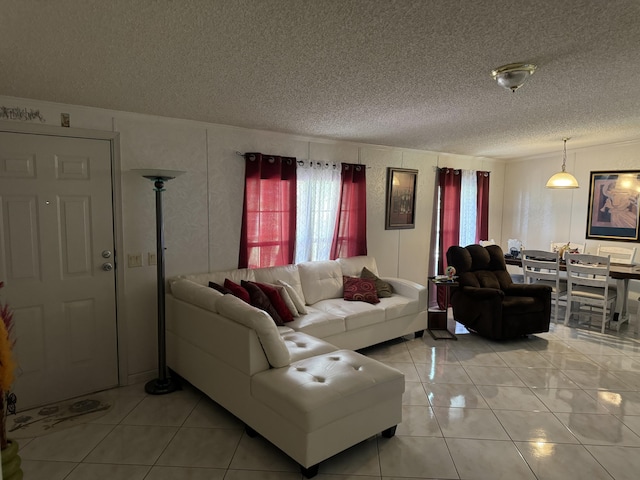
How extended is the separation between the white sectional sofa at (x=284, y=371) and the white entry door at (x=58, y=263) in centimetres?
58

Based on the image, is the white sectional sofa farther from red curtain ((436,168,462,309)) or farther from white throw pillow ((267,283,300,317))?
red curtain ((436,168,462,309))

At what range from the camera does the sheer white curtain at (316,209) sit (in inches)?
184

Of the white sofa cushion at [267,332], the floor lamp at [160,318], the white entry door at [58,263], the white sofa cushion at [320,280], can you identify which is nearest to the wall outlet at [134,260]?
the white entry door at [58,263]

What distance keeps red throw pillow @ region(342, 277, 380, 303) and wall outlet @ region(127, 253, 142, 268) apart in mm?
2155

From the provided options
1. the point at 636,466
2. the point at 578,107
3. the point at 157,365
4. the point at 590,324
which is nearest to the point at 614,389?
the point at 636,466

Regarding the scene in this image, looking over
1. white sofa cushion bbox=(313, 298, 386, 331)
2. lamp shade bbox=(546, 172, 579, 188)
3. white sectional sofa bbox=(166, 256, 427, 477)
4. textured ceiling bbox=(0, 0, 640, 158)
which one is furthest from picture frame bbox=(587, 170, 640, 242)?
white sectional sofa bbox=(166, 256, 427, 477)

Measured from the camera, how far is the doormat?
2.83 meters

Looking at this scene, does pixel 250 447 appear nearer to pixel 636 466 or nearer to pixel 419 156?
pixel 636 466

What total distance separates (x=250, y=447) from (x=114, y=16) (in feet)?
8.13

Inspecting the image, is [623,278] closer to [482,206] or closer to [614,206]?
[614,206]

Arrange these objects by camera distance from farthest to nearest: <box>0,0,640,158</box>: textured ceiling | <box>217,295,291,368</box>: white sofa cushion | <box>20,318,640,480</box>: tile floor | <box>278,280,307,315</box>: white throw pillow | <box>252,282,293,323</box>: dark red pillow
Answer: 1. <box>278,280,307,315</box>: white throw pillow
2. <box>252,282,293,323</box>: dark red pillow
3. <box>217,295,291,368</box>: white sofa cushion
4. <box>20,318,640,480</box>: tile floor
5. <box>0,0,640,158</box>: textured ceiling

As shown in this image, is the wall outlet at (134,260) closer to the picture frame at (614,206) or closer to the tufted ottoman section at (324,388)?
the tufted ottoman section at (324,388)

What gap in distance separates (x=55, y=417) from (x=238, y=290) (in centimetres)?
159

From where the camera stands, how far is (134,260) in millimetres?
3545
